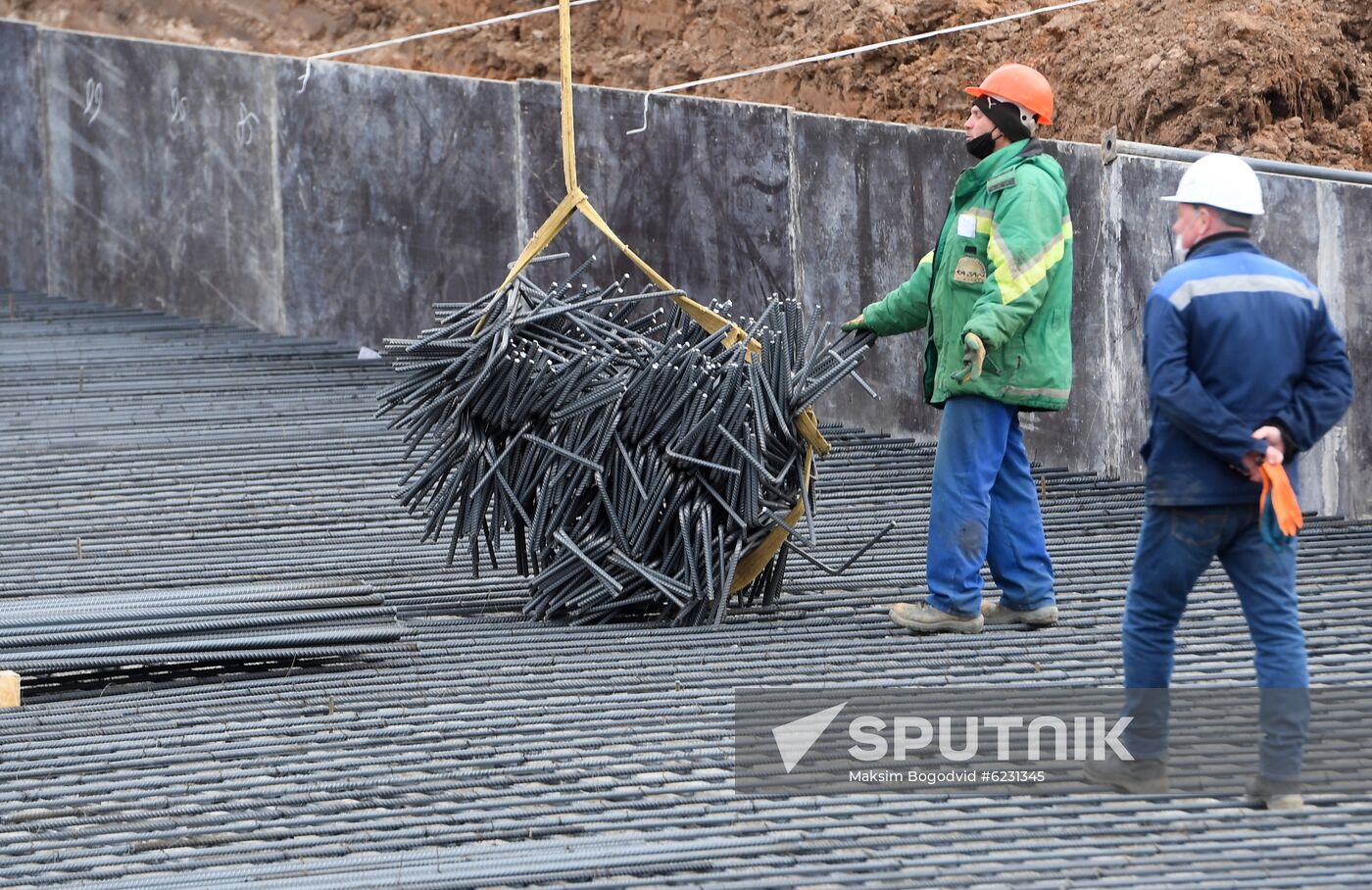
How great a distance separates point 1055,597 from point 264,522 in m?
3.30

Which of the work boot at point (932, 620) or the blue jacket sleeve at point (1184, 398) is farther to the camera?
the work boot at point (932, 620)

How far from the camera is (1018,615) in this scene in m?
5.72

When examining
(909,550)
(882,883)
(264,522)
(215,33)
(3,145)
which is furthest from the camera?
(215,33)

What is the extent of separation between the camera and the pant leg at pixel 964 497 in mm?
5559

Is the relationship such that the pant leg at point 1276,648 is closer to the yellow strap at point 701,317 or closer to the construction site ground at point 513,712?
the construction site ground at point 513,712

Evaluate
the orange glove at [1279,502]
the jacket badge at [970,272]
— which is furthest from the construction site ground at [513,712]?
the jacket badge at [970,272]

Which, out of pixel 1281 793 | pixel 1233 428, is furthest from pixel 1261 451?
pixel 1281 793

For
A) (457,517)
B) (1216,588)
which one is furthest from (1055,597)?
(457,517)

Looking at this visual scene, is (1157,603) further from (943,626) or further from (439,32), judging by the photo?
(439,32)

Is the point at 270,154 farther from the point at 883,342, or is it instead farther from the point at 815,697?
the point at 815,697

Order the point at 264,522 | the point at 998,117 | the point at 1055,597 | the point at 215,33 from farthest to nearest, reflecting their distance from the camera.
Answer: the point at 215,33 → the point at 264,522 → the point at 1055,597 → the point at 998,117

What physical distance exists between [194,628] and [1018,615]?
262cm

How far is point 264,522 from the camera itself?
289 inches

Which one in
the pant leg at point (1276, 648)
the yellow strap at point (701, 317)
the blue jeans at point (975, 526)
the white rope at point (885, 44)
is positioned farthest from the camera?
the white rope at point (885, 44)
